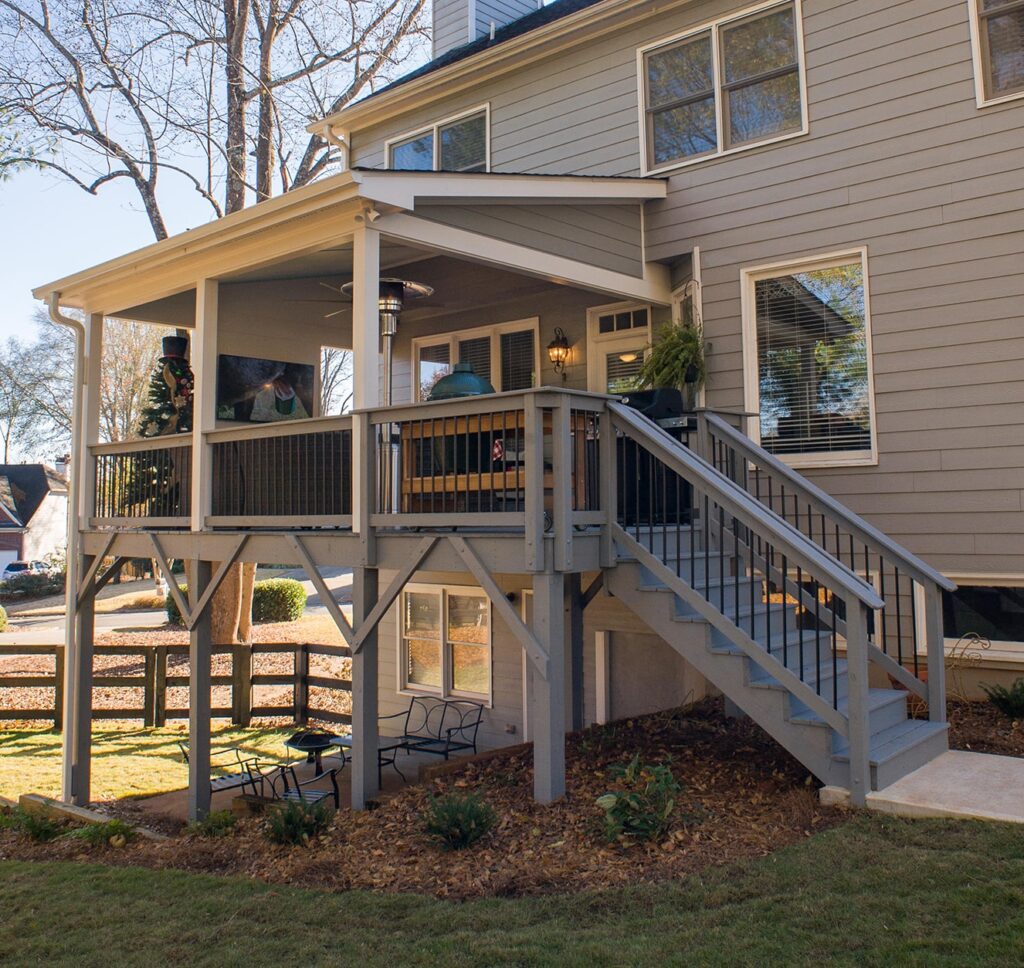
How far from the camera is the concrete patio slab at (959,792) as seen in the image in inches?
179

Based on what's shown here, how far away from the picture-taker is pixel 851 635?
193 inches

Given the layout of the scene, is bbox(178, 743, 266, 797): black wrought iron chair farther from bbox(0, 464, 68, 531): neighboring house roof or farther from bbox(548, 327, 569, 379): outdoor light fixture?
bbox(0, 464, 68, 531): neighboring house roof

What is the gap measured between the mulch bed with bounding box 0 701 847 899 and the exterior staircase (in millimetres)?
419

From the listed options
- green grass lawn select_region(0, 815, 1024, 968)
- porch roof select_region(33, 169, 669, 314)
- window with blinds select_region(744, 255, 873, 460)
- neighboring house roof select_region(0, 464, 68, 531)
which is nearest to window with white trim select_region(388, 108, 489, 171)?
porch roof select_region(33, 169, 669, 314)

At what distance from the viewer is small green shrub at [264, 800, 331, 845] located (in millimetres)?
5680

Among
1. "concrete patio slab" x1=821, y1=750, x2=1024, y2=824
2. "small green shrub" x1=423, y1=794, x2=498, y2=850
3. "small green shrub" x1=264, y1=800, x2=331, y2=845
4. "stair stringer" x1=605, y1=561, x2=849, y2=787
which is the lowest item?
"small green shrub" x1=264, y1=800, x2=331, y2=845

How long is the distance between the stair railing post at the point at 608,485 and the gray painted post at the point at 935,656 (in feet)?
6.77

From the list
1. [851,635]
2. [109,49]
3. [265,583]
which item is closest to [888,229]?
[851,635]

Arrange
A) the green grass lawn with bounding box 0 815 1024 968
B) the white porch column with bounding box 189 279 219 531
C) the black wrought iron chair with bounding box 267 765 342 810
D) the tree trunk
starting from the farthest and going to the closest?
the tree trunk, the white porch column with bounding box 189 279 219 531, the black wrought iron chair with bounding box 267 765 342 810, the green grass lawn with bounding box 0 815 1024 968

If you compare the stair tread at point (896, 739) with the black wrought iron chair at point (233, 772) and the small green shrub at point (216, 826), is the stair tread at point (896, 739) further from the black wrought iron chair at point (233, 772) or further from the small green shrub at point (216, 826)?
the black wrought iron chair at point (233, 772)

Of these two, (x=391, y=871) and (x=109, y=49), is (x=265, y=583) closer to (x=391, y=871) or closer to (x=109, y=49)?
(x=109, y=49)

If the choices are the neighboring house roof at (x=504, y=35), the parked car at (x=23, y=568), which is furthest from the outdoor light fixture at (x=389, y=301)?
the parked car at (x=23, y=568)

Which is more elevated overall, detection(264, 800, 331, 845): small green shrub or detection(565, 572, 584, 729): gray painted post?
detection(565, 572, 584, 729): gray painted post

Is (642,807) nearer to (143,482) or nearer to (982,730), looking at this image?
(982,730)
